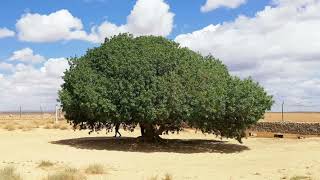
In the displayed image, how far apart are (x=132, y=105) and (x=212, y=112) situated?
3.89 metres

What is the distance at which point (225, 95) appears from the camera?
2822 cm

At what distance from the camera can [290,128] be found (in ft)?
137

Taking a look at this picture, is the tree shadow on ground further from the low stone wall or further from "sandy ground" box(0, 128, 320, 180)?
the low stone wall

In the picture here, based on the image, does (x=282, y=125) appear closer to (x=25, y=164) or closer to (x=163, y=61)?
(x=163, y=61)

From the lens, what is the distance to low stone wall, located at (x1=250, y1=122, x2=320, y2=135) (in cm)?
3969

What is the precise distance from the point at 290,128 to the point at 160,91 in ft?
55.7

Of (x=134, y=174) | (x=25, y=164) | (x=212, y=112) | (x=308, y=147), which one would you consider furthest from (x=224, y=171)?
(x=308, y=147)

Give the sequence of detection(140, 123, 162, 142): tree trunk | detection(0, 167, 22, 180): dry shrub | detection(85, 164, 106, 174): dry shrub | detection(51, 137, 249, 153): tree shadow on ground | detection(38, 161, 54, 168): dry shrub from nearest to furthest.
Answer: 1. detection(0, 167, 22, 180): dry shrub
2. detection(85, 164, 106, 174): dry shrub
3. detection(38, 161, 54, 168): dry shrub
4. detection(51, 137, 249, 153): tree shadow on ground
5. detection(140, 123, 162, 142): tree trunk

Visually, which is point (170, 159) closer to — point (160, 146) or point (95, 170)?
point (160, 146)

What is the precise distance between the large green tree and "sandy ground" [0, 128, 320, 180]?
153cm

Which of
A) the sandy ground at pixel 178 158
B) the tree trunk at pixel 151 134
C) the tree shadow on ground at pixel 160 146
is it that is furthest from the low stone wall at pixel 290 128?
the tree trunk at pixel 151 134

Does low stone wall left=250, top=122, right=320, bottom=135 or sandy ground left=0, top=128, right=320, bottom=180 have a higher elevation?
low stone wall left=250, top=122, right=320, bottom=135

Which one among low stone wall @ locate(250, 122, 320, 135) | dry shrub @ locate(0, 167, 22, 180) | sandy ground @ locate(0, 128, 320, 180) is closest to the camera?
dry shrub @ locate(0, 167, 22, 180)

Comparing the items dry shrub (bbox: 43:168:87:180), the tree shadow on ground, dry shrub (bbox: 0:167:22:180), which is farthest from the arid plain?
dry shrub (bbox: 0:167:22:180)
